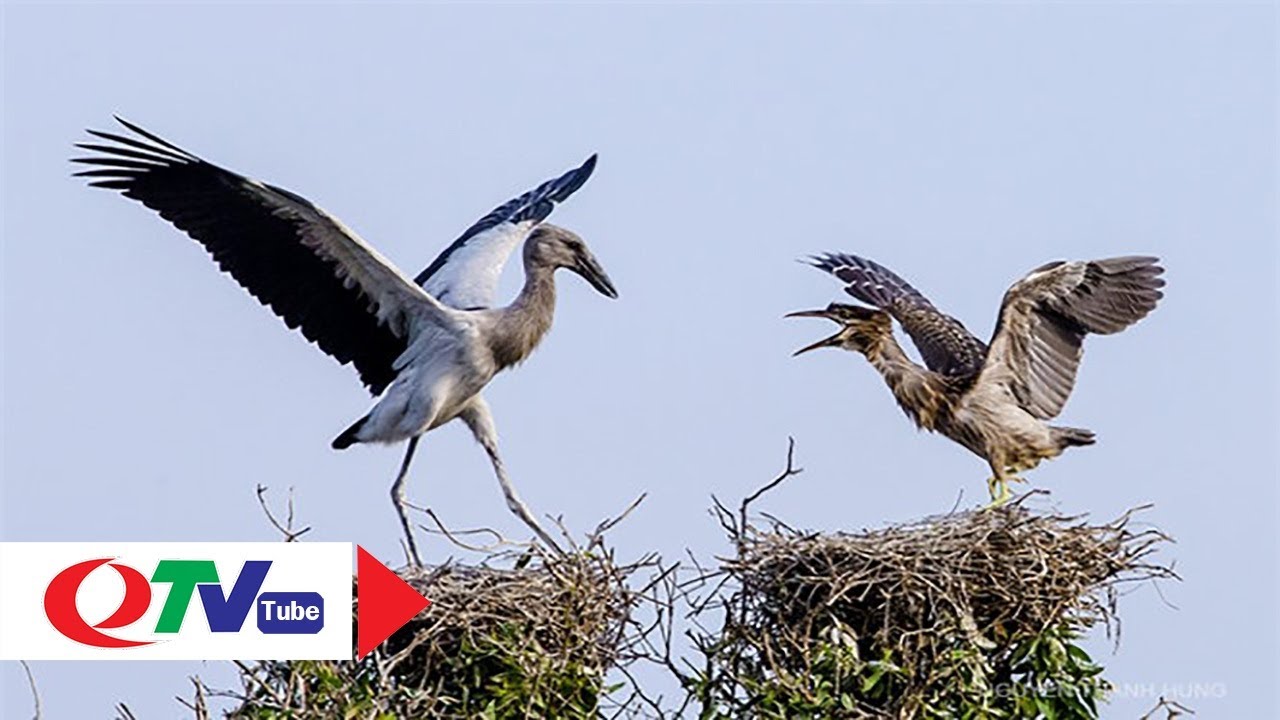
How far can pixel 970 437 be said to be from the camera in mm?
9633

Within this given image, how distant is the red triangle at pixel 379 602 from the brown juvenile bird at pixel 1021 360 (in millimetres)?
2718

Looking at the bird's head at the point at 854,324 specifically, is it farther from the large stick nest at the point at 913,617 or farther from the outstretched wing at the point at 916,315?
the large stick nest at the point at 913,617

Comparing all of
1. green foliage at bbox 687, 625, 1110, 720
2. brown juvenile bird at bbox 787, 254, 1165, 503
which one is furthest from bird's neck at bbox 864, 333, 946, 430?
green foliage at bbox 687, 625, 1110, 720

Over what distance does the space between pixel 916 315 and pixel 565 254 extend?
1.85 m

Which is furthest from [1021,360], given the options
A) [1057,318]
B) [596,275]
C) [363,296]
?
[363,296]

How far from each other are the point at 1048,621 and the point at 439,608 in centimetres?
194

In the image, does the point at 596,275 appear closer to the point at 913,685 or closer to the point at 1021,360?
the point at 1021,360

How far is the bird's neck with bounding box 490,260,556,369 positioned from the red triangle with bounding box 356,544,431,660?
187 centimetres

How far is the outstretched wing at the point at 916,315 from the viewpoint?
10.2 meters

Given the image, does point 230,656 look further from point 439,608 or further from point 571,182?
point 571,182

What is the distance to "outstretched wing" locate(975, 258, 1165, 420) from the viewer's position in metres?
9.58

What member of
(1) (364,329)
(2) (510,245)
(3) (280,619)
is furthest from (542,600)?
(2) (510,245)

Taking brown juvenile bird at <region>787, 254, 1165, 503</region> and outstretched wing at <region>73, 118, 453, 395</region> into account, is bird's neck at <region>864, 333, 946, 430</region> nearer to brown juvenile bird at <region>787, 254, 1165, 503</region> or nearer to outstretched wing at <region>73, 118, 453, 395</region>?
brown juvenile bird at <region>787, 254, 1165, 503</region>

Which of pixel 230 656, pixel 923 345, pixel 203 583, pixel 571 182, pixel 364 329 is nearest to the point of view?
pixel 230 656
